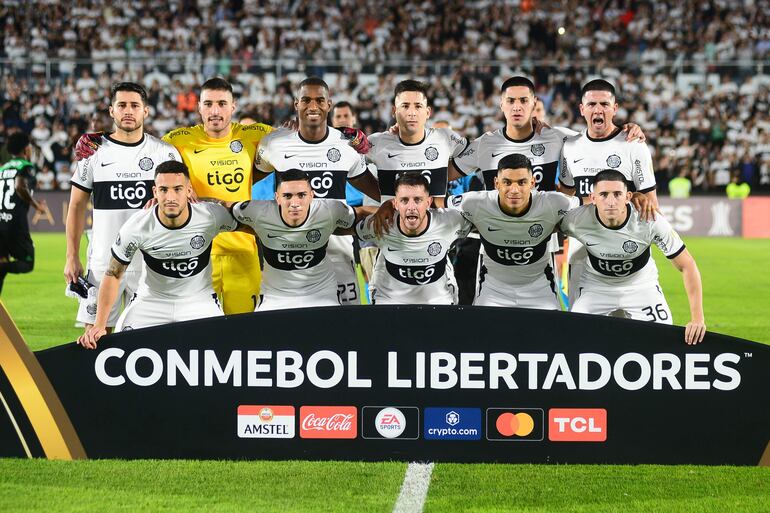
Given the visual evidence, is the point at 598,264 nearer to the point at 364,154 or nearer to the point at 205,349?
the point at 364,154

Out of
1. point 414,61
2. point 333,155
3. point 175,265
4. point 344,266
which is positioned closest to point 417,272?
point 344,266

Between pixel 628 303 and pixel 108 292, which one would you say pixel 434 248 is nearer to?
pixel 628 303

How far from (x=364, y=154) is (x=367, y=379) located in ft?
7.71

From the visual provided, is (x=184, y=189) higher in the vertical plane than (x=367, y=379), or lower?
higher

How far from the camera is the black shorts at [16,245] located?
31.2 feet

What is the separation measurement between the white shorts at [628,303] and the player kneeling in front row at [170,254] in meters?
2.30

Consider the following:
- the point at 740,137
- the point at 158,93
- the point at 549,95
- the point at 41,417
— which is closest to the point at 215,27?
the point at 158,93

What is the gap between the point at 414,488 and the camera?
475 centimetres

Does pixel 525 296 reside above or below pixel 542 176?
below

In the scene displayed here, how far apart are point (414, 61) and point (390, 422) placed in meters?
19.1

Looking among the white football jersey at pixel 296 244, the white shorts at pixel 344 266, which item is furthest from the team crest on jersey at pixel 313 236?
the white shorts at pixel 344 266

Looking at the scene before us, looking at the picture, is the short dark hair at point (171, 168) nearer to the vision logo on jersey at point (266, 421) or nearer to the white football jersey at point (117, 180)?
the white football jersey at point (117, 180)

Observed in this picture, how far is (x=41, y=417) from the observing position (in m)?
5.05

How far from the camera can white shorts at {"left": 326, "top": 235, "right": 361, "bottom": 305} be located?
681 cm
